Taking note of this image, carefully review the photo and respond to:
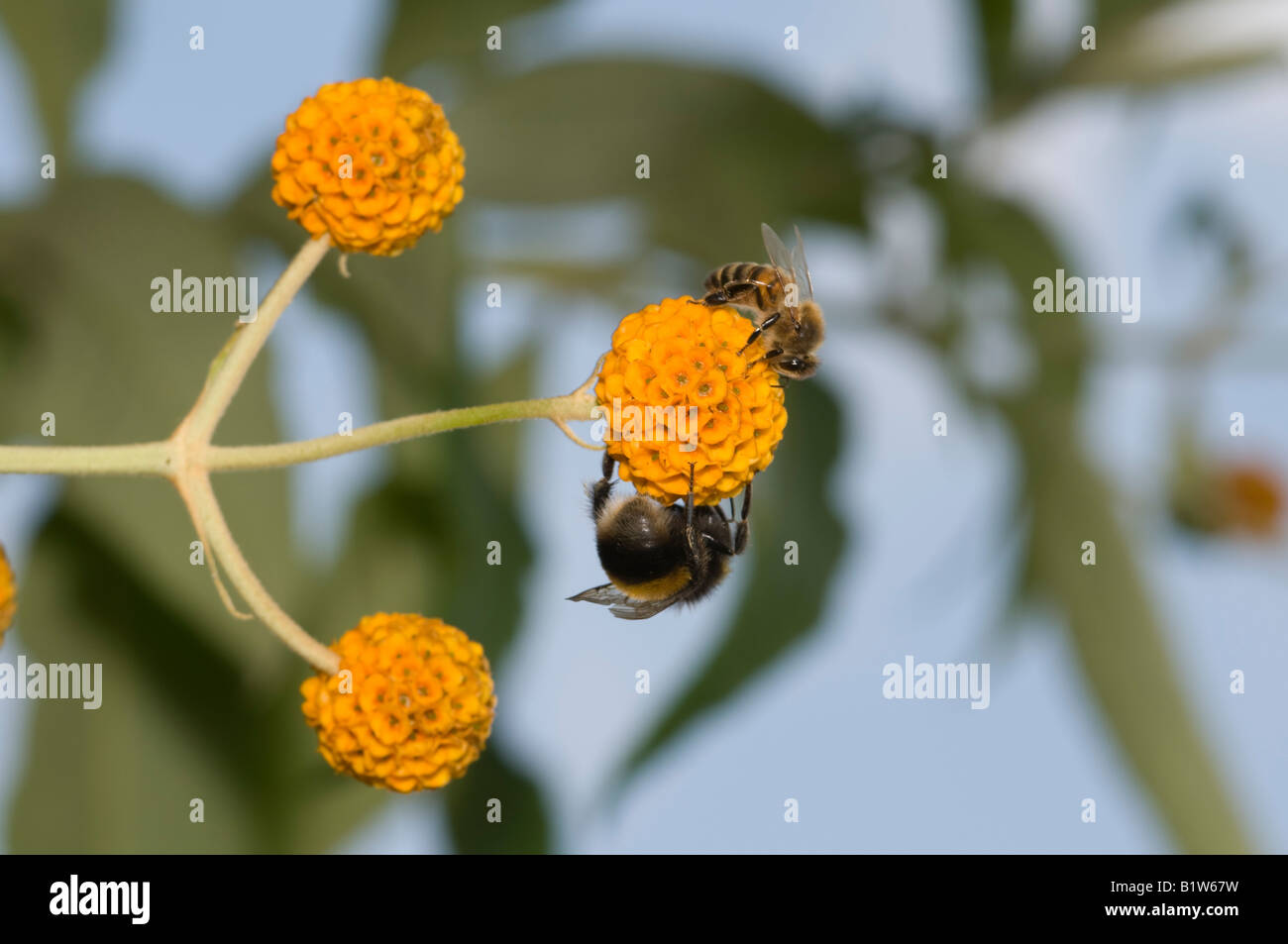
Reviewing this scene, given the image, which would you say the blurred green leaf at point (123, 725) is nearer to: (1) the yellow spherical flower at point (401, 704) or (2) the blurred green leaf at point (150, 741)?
(2) the blurred green leaf at point (150, 741)

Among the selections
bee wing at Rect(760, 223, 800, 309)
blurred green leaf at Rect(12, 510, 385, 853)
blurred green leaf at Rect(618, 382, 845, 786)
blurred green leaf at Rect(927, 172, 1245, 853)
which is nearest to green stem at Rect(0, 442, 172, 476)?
bee wing at Rect(760, 223, 800, 309)

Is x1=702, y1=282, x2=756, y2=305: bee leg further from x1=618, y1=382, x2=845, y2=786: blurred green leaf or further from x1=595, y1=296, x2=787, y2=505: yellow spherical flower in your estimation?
x1=618, y1=382, x2=845, y2=786: blurred green leaf

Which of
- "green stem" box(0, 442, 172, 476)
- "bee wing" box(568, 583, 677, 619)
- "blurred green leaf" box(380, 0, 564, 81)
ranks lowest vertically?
"bee wing" box(568, 583, 677, 619)

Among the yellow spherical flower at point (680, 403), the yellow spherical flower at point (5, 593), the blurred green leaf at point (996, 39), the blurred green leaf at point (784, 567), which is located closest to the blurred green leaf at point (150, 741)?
the blurred green leaf at point (784, 567)

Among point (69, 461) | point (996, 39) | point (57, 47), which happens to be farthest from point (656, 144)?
point (69, 461)

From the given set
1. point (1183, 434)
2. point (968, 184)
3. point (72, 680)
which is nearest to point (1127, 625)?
point (1183, 434)

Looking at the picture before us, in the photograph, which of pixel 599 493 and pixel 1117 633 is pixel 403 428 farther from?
pixel 1117 633
